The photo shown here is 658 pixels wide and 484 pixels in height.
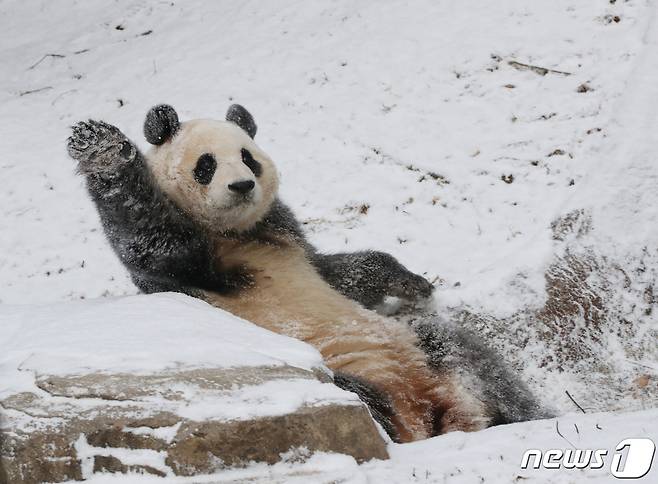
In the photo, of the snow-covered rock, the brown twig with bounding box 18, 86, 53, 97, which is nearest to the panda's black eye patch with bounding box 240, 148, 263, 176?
the snow-covered rock

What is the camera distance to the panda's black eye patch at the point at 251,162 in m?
6.01

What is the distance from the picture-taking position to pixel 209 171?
5789 mm

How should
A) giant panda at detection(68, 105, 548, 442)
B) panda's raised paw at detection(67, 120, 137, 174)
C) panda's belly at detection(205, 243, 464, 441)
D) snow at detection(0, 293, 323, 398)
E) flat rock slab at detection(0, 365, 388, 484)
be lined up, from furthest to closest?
panda's belly at detection(205, 243, 464, 441) → giant panda at detection(68, 105, 548, 442) → panda's raised paw at detection(67, 120, 137, 174) → snow at detection(0, 293, 323, 398) → flat rock slab at detection(0, 365, 388, 484)

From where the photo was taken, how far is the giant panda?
17.3 feet

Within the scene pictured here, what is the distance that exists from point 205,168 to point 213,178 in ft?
0.38

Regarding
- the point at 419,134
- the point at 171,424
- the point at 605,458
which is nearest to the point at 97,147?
the point at 171,424

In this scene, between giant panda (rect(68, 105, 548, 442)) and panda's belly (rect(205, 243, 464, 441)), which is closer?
giant panda (rect(68, 105, 548, 442))

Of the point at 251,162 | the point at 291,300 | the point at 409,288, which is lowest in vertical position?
the point at 409,288

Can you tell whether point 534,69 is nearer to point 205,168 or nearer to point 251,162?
point 251,162

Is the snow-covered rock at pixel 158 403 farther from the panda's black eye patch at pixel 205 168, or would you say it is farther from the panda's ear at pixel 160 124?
the panda's ear at pixel 160 124

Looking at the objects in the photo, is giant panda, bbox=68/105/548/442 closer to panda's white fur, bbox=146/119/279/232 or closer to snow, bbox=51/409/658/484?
panda's white fur, bbox=146/119/279/232

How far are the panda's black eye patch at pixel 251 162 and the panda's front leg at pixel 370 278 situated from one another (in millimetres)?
732

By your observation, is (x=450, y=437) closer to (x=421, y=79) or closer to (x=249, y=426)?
(x=249, y=426)

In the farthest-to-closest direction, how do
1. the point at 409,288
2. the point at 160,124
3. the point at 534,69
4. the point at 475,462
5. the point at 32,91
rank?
the point at 32,91, the point at 534,69, the point at 409,288, the point at 160,124, the point at 475,462
